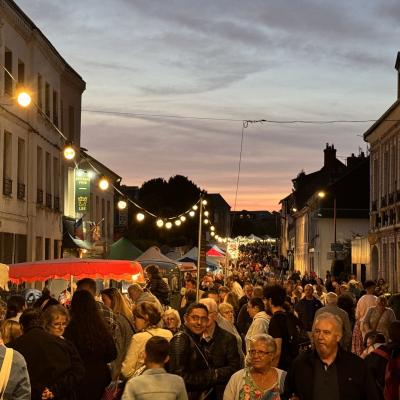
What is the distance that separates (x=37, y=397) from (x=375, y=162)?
45919mm

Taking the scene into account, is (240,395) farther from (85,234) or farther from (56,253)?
(85,234)

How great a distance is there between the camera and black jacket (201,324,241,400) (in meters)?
9.86

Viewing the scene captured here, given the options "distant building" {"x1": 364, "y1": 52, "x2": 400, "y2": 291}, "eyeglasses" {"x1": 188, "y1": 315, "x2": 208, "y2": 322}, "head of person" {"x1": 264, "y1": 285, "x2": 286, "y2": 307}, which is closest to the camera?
"eyeglasses" {"x1": 188, "y1": 315, "x2": 208, "y2": 322}

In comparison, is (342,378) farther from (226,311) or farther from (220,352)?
(226,311)

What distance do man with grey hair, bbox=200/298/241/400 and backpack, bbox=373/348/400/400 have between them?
1553 millimetres

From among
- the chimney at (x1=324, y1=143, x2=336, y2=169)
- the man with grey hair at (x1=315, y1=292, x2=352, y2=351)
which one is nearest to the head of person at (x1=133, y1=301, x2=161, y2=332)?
the man with grey hair at (x1=315, y1=292, x2=352, y2=351)

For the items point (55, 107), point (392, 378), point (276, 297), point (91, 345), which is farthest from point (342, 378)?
point (55, 107)

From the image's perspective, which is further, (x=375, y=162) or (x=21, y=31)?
(x=375, y=162)

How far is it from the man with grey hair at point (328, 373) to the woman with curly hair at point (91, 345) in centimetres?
260

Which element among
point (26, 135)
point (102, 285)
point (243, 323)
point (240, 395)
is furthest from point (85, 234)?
point (240, 395)

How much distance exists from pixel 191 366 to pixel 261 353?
133 cm

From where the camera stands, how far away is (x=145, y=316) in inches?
437

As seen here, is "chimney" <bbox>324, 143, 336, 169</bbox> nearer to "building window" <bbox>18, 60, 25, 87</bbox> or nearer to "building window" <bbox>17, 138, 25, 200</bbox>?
"building window" <bbox>17, 138, 25, 200</bbox>

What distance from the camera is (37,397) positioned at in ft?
28.5
